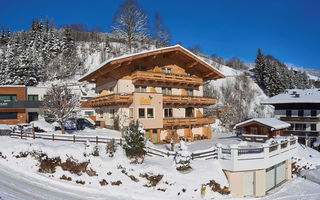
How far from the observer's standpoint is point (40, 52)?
67.5m

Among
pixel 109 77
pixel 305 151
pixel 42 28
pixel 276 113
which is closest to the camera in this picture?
pixel 109 77

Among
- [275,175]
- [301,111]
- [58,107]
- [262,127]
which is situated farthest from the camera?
[301,111]

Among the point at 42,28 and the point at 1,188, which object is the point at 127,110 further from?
the point at 42,28

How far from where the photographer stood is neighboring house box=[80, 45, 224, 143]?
25.9m

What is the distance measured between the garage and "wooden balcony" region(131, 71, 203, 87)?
14.7 m

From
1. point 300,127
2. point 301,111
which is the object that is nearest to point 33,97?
point 300,127

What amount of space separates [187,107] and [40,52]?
54.2 metres

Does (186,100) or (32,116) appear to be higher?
(186,100)

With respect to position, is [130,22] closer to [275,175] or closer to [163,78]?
[163,78]

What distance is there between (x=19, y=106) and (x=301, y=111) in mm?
47948

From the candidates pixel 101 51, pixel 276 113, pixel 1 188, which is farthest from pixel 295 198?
pixel 101 51

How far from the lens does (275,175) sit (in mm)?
20703

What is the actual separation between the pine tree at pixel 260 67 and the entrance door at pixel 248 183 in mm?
65971

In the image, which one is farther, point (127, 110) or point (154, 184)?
point (127, 110)
